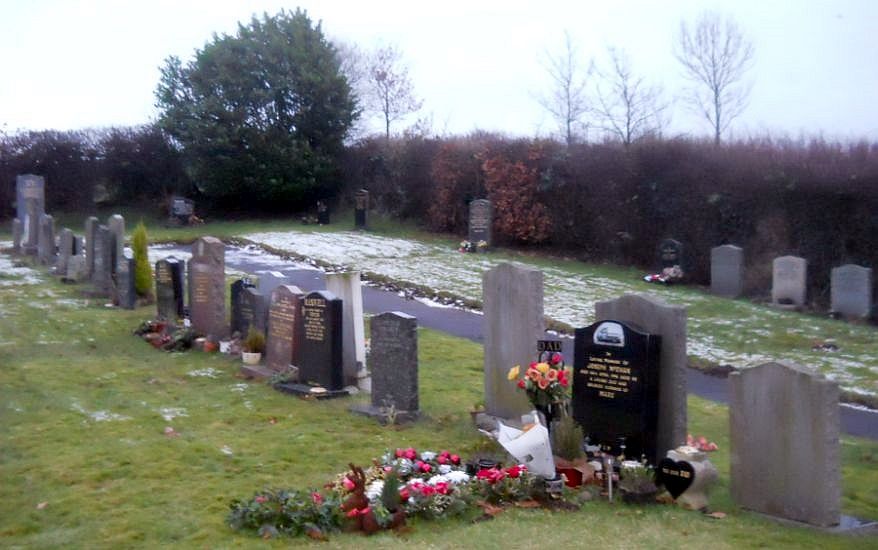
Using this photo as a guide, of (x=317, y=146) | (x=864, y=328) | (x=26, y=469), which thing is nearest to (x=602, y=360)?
(x=26, y=469)

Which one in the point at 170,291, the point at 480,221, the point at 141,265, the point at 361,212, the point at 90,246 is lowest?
the point at 170,291

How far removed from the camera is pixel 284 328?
12758 millimetres

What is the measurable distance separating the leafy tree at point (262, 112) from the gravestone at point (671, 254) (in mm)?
17062

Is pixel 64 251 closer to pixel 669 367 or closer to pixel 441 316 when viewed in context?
pixel 441 316

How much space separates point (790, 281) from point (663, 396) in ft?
43.5

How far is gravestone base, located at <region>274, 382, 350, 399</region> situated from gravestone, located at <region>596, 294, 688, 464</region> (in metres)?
4.30

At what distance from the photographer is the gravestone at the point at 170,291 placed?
1672cm

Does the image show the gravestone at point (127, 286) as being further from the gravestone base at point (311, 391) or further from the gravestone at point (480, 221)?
the gravestone at point (480, 221)

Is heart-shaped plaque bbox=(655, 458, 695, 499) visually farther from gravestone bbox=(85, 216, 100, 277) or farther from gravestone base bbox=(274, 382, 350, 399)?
gravestone bbox=(85, 216, 100, 277)

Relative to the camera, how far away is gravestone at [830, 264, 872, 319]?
19.4 metres

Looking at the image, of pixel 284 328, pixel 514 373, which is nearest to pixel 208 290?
pixel 284 328

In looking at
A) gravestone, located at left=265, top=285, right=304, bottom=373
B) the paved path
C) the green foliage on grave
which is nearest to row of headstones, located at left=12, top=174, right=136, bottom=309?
the green foliage on grave

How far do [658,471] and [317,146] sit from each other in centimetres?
3239

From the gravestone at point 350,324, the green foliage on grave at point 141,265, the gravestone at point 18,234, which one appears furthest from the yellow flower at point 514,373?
the gravestone at point 18,234
